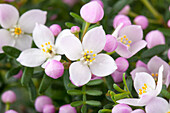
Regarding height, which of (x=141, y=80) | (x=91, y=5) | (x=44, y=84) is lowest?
(x=44, y=84)

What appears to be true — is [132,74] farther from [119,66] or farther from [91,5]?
[91,5]

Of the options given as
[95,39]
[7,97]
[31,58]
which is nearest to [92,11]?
[95,39]

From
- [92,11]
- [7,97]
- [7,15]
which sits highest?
[92,11]

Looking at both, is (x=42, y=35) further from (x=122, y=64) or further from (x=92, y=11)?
(x=122, y=64)

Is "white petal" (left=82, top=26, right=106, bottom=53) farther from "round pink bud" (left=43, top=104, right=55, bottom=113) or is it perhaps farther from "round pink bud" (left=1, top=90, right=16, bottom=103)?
"round pink bud" (left=1, top=90, right=16, bottom=103)

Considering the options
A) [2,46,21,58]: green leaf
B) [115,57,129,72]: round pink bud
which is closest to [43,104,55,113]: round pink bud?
[2,46,21,58]: green leaf

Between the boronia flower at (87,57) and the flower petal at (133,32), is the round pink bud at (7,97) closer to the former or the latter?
the boronia flower at (87,57)

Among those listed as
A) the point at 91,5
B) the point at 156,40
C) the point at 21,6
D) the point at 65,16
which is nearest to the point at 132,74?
the point at 156,40
